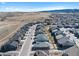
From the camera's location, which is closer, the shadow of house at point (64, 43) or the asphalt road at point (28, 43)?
the asphalt road at point (28, 43)

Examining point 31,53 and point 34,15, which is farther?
point 34,15

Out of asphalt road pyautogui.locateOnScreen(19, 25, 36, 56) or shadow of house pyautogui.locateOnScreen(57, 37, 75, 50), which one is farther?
shadow of house pyautogui.locateOnScreen(57, 37, 75, 50)

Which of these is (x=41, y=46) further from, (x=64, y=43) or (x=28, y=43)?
(x=64, y=43)

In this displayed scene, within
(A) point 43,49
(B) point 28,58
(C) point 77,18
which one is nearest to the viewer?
(B) point 28,58

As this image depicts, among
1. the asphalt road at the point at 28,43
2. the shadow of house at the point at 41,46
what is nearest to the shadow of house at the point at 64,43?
the shadow of house at the point at 41,46

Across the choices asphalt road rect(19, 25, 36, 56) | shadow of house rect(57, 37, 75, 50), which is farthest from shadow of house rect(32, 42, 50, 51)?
shadow of house rect(57, 37, 75, 50)

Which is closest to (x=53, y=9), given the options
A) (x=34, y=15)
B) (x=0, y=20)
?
(x=34, y=15)

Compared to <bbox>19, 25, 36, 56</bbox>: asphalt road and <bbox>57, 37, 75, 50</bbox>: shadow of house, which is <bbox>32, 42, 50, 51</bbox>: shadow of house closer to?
<bbox>19, 25, 36, 56</bbox>: asphalt road

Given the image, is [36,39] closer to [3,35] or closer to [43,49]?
[43,49]

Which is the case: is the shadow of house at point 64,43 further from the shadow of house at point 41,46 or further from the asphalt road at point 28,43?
the asphalt road at point 28,43
